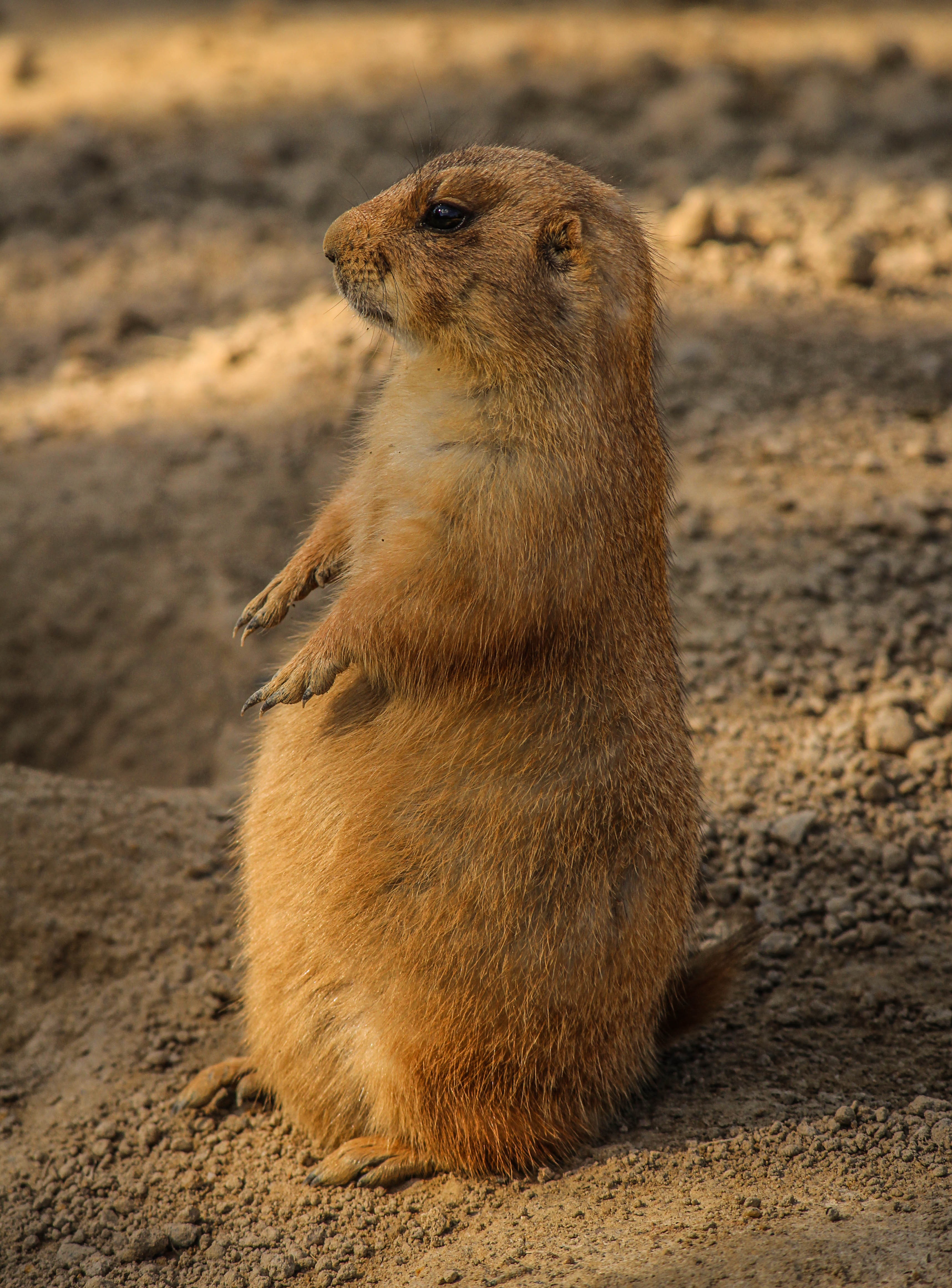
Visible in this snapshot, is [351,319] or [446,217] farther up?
[446,217]

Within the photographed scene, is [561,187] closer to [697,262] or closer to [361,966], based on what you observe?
[361,966]

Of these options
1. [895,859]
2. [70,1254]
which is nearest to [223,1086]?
[70,1254]

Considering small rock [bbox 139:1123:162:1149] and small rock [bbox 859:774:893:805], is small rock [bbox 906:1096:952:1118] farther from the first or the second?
small rock [bbox 139:1123:162:1149]

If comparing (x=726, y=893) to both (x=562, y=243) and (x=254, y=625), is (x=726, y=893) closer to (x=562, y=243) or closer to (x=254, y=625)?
(x=254, y=625)

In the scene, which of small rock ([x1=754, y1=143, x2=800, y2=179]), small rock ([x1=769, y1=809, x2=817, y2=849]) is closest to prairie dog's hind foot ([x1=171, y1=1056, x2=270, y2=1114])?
small rock ([x1=769, y1=809, x2=817, y2=849])

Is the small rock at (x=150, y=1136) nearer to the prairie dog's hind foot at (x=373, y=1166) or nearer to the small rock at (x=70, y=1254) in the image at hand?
the small rock at (x=70, y=1254)

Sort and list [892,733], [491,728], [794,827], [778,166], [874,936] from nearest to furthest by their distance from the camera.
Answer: [491,728], [874,936], [794,827], [892,733], [778,166]
